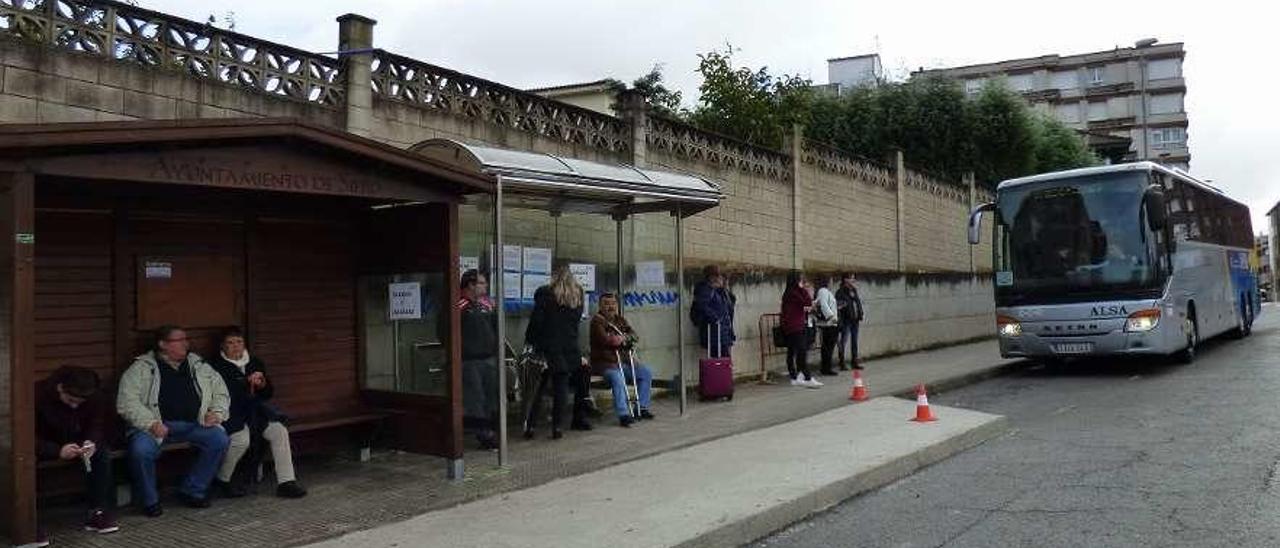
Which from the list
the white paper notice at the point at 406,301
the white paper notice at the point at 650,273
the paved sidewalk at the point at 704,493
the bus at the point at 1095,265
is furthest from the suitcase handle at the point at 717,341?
the bus at the point at 1095,265

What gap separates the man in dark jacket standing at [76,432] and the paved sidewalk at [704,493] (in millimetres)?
1448

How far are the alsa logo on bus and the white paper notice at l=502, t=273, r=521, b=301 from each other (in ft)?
28.1

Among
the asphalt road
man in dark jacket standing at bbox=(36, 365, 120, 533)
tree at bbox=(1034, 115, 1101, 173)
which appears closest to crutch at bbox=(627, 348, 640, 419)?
the asphalt road

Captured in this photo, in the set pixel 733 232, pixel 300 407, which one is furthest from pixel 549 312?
pixel 733 232

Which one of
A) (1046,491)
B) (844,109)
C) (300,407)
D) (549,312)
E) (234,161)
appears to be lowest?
(1046,491)

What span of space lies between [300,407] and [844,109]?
22.1 meters

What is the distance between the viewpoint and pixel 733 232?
14.5 meters

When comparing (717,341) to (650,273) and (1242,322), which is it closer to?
(650,273)

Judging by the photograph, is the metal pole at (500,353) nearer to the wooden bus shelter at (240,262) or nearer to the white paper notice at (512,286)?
the wooden bus shelter at (240,262)

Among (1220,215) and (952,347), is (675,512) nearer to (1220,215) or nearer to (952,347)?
(952,347)

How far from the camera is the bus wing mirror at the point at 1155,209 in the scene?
521 inches

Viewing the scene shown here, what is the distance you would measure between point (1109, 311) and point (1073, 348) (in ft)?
2.36

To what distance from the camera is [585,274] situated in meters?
10.5

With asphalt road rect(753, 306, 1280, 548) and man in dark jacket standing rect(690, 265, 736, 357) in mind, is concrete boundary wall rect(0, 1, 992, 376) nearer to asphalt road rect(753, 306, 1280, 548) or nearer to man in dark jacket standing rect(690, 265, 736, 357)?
man in dark jacket standing rect(690, 265, 736, 357)
